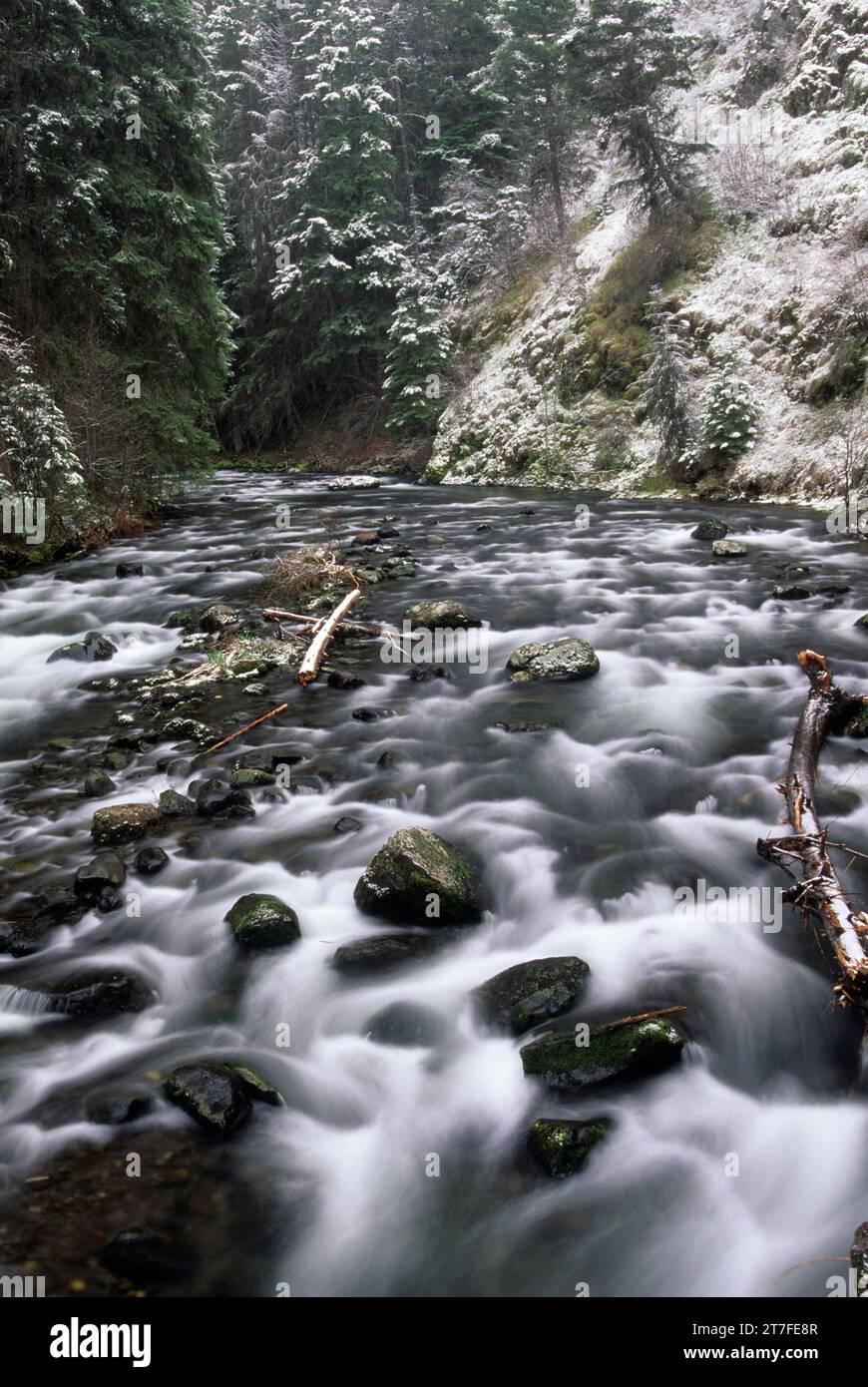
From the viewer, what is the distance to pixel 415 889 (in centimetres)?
402

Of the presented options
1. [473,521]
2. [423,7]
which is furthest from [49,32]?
[423,7]

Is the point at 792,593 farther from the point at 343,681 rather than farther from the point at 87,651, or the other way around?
the point at 87,651

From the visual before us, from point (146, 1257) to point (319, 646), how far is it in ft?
17.8

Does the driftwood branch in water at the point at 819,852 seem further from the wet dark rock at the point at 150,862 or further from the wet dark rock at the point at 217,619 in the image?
the wet dark rock at the point at 217,619

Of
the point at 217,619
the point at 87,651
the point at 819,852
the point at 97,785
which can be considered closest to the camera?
the point at 819,852

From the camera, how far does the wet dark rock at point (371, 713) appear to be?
6.34 m

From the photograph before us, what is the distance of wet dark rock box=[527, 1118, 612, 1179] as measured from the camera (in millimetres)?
2795

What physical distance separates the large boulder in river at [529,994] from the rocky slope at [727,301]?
11.6m

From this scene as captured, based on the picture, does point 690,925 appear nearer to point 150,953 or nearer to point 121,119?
point 150,953

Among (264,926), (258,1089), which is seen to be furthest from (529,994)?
(264,926)

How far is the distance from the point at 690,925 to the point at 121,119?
15687 mm

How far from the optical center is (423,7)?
96.0 ft

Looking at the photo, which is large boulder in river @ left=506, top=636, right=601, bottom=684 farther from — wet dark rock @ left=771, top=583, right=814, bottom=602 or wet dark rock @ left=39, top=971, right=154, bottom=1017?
wet dark rock @ left=39, top=971, right=154, bottom=1017

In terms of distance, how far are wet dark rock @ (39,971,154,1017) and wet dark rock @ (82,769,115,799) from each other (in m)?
1.69
